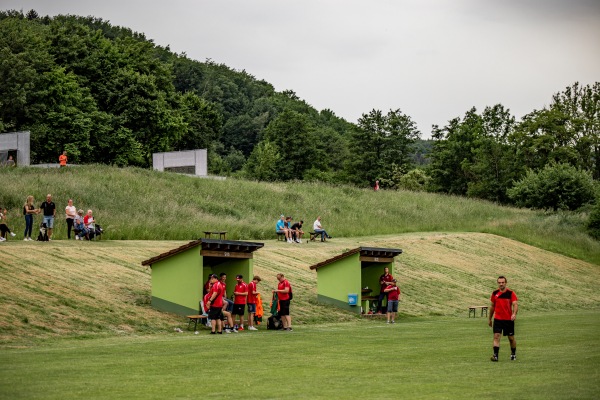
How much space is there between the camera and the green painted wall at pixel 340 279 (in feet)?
122

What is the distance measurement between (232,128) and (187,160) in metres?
82.4

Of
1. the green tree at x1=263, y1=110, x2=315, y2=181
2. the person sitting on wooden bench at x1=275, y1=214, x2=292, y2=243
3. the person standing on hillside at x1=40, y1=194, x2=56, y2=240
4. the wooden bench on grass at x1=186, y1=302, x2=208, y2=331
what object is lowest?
the wooden bench on grass at x1=186, y1=302, x2=208, y2=331

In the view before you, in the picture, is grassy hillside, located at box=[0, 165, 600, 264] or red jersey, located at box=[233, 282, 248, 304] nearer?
red jersey, located at box=[233, 282, 248, 304]

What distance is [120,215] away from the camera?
53.3 metres

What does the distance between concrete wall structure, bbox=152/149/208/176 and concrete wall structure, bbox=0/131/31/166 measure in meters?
14.0

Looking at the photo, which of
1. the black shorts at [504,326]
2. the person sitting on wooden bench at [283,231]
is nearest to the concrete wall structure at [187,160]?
the person sitting on wooden bench at [283,231]

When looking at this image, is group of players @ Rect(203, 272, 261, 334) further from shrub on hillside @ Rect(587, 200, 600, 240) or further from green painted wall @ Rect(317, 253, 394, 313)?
shrub on hillside @ Rect(587, 200, 600, 240)

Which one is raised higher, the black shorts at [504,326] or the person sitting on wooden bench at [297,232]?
the person sitting on wooden bench at [297,232]

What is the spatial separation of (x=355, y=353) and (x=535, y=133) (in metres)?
91.9

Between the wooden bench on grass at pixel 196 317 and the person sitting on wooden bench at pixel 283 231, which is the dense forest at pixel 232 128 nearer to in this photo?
the person sitting on wooden bench at pixel 283 231

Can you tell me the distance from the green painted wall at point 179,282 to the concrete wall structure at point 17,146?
33.8 metres

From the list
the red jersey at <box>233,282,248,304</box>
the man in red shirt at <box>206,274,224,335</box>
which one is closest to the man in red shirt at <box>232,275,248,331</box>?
the red jersey at <box>233,282,248,304</box>

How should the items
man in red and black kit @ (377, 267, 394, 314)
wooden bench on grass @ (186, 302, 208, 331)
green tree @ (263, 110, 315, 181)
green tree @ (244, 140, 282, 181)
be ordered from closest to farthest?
wooden bench on grass @ (186, 302, 208, 331)
man in red and black kit @ (377, 267, 394, 314)
green tree @ (244, 140, 282, 181)
green tree @ (263, 110, 315, 181)

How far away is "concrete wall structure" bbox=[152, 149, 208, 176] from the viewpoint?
2926 inches
